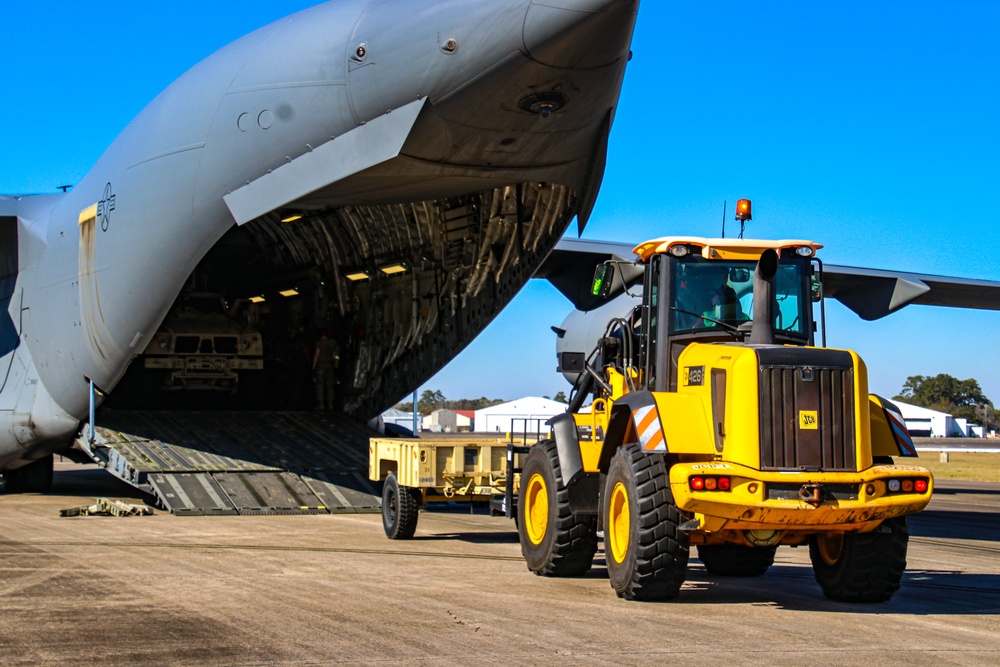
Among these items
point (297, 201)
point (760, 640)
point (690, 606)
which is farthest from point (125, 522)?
point (760, 640)

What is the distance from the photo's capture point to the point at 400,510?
41.9ft

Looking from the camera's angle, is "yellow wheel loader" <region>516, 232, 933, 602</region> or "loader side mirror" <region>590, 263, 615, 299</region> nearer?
"yellow wheel loader" <region>516, 232, 933, 602</region>

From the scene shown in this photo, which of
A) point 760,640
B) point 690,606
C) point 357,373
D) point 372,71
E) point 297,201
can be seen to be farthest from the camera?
point 357,373

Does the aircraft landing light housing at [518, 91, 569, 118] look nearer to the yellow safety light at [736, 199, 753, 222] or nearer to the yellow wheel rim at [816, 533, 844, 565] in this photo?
the yellow safety light at [736, 199, 753, 222]

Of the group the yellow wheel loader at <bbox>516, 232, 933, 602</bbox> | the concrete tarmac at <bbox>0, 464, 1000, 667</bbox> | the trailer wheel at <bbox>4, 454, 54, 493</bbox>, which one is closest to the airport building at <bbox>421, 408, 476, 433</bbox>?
the trailer wheel at <bbox>4, 454, 54, 493</bbox>

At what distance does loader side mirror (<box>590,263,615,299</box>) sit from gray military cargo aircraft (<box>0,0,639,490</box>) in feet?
10.9

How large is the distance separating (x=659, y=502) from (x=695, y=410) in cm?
73

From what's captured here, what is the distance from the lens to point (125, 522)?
1483 centimetres

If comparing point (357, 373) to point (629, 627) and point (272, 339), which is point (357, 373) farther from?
point (629, 627)

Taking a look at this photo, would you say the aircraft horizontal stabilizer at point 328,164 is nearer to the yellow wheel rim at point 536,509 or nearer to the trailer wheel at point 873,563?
the yellow wheel rim at point 536,509

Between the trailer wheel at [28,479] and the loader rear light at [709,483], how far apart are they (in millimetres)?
16646

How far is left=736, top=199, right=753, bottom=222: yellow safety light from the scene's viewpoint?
8805 millimetres

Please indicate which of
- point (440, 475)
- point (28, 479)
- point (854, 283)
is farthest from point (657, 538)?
point (28, 479)

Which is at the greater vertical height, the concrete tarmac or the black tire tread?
the black tire tread
